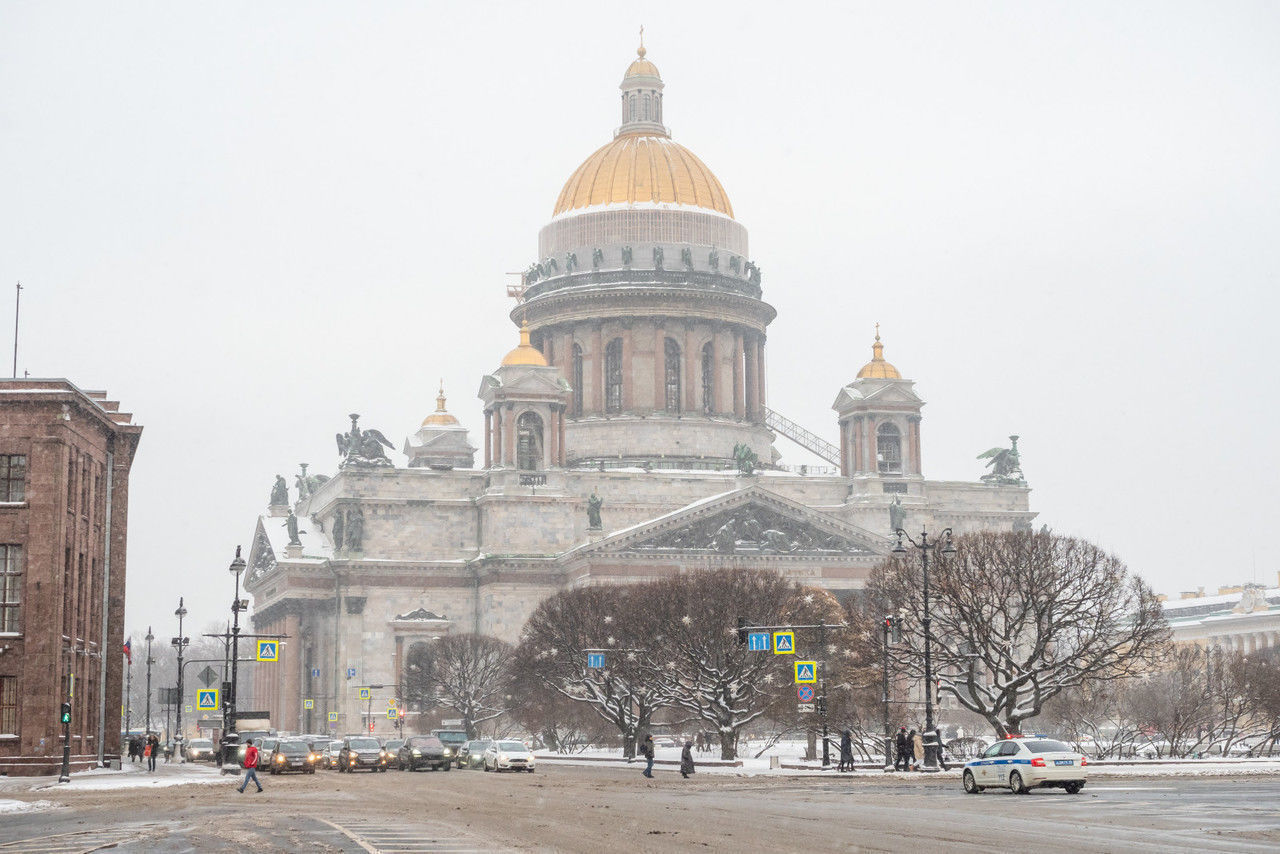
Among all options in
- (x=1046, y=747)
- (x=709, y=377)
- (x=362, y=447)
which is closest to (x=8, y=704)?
(x=1046, y=747)

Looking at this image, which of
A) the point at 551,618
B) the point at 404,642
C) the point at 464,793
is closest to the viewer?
the point at 464,793

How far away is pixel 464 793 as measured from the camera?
48.3 meters

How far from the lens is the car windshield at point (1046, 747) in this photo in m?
44.3

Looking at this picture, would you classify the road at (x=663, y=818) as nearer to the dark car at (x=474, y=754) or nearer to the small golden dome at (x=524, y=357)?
the dark car at (x=474, y=754)

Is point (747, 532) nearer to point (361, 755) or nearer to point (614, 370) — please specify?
point (614, 370)

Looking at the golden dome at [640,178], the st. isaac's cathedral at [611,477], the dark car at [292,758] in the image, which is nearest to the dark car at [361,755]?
the dark car at [292,758]

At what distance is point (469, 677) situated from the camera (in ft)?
348

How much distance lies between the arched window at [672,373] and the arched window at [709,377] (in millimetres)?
2133

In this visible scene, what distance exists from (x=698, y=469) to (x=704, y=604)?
44286 mm

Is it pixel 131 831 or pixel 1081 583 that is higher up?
pixel 1081 583

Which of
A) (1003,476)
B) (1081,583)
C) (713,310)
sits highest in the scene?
(713,310)

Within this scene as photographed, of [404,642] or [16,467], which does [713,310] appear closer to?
[404,642]

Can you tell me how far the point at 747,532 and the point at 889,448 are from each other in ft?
47.6

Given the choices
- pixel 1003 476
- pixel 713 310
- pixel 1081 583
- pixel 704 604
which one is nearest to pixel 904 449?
pixel 1003 476
